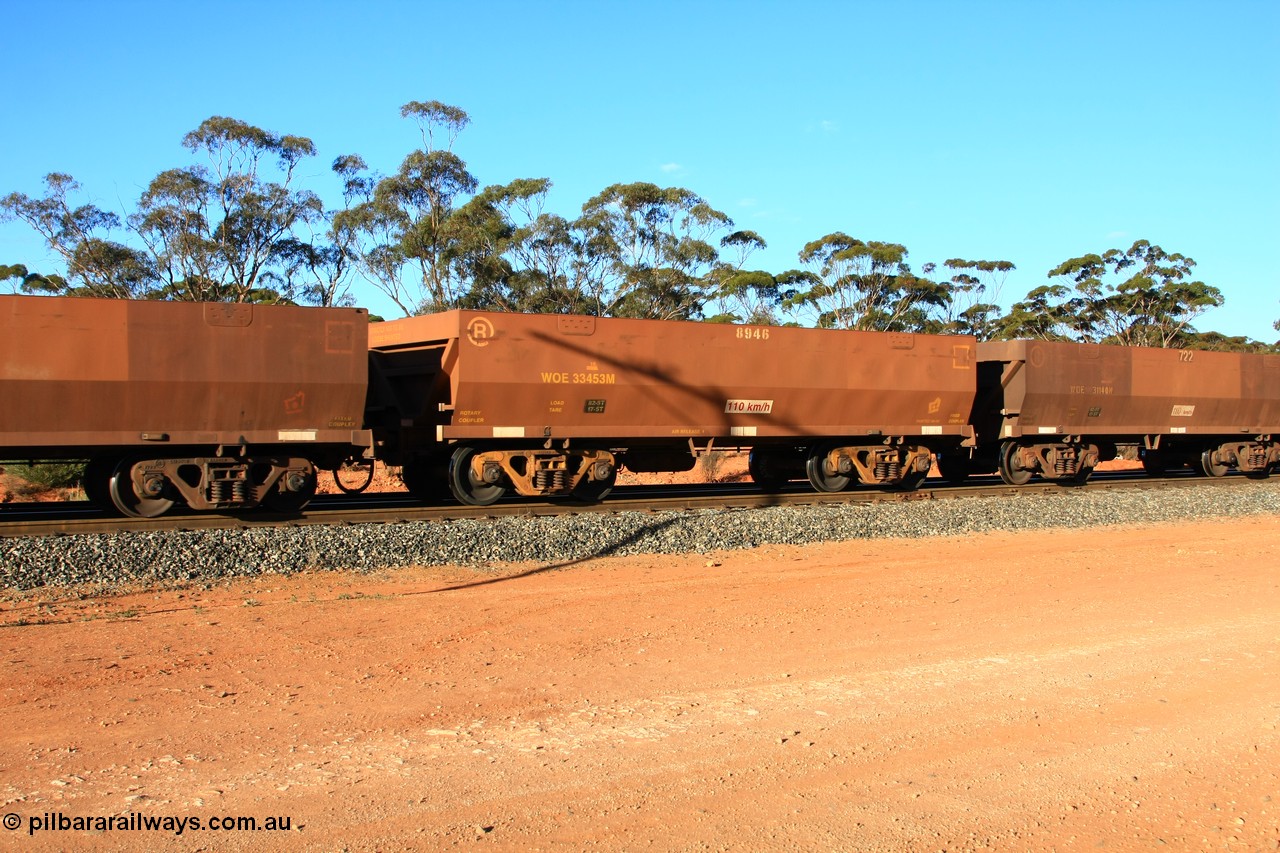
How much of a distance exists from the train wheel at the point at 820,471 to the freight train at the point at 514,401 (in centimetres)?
3

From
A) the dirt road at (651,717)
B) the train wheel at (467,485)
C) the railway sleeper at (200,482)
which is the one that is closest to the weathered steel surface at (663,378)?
the train wheel at (467,485)

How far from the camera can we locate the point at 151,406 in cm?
1176

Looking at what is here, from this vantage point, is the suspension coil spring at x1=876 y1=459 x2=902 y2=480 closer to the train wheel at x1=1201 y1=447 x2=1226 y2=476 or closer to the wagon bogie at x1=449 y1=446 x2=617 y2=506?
the wagon bogie at x1=449 y1=446 x2=617 y2=506

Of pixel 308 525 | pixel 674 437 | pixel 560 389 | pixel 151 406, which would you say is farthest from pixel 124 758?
pixel 674 437

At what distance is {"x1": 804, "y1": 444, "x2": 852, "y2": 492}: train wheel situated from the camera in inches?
674

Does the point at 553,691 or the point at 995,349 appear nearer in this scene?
the point at 553,691

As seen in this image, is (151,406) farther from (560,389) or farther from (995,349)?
(995,349)

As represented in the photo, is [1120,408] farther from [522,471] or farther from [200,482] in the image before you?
[200,482]

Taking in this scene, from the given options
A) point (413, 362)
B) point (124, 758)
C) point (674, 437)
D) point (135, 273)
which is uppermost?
point (135, 273)

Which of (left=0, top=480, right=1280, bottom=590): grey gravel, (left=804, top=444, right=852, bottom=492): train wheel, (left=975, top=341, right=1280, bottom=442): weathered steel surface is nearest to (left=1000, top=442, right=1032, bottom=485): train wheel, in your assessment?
(left=975, top=341, right=1280, bottom=442): weathered steel surface

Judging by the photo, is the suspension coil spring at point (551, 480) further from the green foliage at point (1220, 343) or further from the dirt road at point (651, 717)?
the green foliage at point (1220, 343)

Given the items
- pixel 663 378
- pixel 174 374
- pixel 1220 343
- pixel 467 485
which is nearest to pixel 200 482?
pixel 174 374

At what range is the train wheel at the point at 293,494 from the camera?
41.6 ft

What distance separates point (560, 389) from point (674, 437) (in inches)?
83.4
